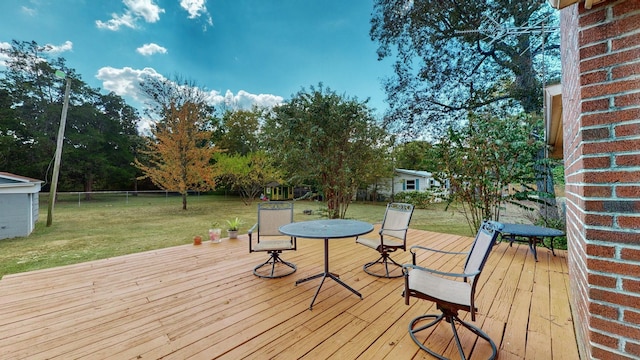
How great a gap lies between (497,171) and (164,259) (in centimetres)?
646

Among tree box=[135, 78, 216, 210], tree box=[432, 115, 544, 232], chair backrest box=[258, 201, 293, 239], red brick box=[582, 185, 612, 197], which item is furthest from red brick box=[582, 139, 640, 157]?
tree box=[135, 78, 216, 210]

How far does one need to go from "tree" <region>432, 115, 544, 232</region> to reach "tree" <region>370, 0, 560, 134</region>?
2436 millimetres

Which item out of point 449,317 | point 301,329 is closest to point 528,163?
point 449,317

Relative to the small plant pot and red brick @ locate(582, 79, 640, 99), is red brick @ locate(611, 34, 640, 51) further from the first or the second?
the small plant pot

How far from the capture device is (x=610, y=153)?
3.88ft

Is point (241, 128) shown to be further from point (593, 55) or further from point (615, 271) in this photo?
point (615, 271)

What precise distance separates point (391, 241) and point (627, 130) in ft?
8.56

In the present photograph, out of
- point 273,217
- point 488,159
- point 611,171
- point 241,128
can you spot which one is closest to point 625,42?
point 611,171

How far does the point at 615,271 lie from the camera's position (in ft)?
3.83

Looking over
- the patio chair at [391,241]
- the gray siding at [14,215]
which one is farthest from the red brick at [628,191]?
the gray siding at [14,215]

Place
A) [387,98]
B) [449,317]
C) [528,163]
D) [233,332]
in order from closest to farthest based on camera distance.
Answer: [449,317] < [233,332] < [528,163] < [387,98]

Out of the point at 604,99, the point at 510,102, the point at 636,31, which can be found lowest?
the point at 604,99

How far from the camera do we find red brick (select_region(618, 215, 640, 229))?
1113 millimetres

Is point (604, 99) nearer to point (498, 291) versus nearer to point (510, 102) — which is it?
point (498, 291)
